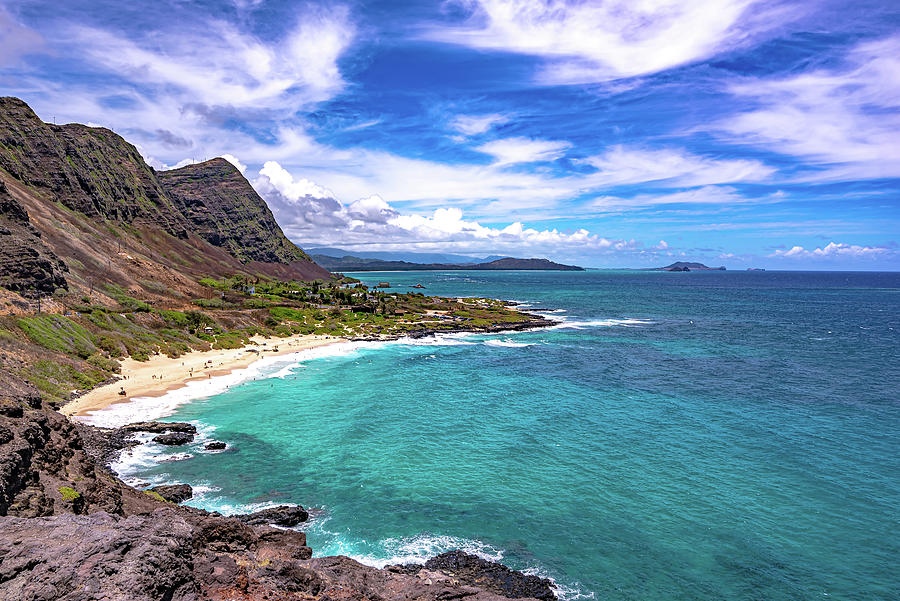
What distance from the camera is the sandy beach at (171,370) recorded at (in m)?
50.3

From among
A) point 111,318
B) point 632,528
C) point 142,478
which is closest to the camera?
point 632,528

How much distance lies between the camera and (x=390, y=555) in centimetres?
2636

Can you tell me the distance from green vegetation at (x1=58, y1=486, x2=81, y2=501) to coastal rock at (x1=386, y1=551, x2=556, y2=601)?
47.3 ft

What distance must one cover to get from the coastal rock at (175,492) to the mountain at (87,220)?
52.8m

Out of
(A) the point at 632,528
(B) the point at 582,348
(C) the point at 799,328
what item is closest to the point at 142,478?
(A) the point at 632,528

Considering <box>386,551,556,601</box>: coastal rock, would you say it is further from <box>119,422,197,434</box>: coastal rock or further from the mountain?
the mountain

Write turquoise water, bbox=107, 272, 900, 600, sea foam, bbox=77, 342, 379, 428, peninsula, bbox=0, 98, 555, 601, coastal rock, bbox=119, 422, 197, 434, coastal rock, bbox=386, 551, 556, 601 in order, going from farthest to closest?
1. sea foam, bbox=77, 342, 379, 428
2. coastal rock, bbox=119, 422, 197, 434
3. turquoise water, bbox=107, 272, 900, 600
4. coastal rock, bbox=386, 551, 556, 601
5. peninsula, bbox=0, 98, 555, 601

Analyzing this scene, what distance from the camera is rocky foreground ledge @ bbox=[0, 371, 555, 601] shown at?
11727 millimetres

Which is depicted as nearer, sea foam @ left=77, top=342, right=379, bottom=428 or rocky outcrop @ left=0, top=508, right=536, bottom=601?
rocky outcrop @ left=0, top=508, right=536, bottom=601

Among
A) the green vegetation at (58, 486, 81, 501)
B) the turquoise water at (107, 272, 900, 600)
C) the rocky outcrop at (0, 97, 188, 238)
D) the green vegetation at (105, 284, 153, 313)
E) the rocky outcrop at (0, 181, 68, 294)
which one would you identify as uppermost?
the rocky outcrop at (0, 97, 188, 238)

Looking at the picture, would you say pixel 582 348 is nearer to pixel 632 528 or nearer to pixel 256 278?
pixel 632 528

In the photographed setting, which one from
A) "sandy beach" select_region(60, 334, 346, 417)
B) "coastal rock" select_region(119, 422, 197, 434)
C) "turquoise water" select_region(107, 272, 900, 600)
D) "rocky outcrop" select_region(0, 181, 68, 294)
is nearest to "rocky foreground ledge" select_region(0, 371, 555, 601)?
"turquoise water" select_region(107, 272, 900, 600)

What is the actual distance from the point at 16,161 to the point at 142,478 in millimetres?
124947

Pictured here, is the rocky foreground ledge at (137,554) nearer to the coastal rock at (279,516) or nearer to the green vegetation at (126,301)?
the coastal rock at (279,516)
